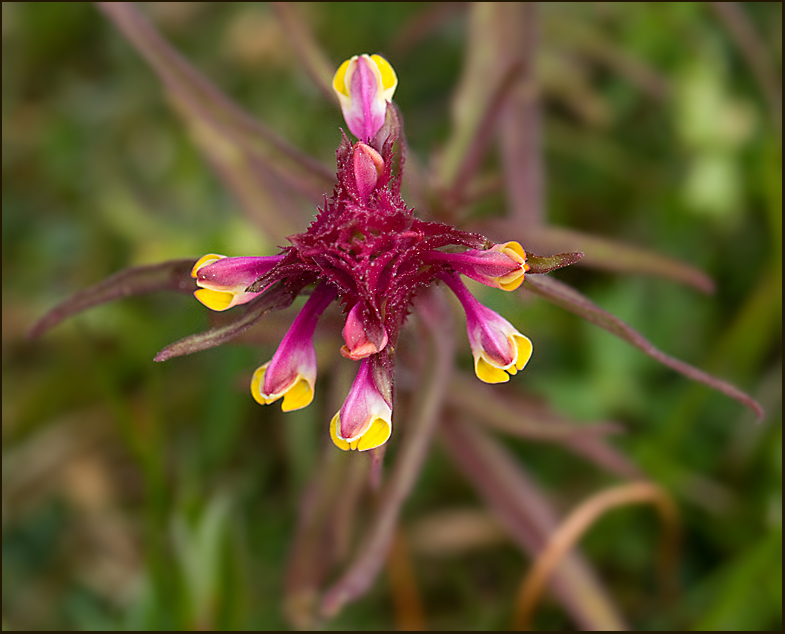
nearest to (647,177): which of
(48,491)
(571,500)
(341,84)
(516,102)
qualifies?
(516,102)

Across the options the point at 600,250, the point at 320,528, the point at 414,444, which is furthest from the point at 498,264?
the point at 320,528

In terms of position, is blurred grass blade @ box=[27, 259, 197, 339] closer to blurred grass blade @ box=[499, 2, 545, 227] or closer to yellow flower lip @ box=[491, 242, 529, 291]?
yellow flower lip @ box=[491, 242, 529, 291]

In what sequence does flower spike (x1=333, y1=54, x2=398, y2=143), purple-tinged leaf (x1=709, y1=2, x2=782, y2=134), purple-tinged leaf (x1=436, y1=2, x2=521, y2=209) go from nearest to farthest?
flower spike (x1=333, y1=54, x2=398, y2=143) → purple-tinged leaf (x1=436, y1=2, x2=521, y2=209) → purple-tinged leaf (x1=709, y1=2, x2=782, y2=134)

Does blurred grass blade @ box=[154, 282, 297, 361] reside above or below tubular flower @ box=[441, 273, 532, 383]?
below

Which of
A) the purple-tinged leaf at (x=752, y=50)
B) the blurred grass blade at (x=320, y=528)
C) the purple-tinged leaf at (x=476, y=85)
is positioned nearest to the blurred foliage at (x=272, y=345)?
the purple-tinged leaf at (x=752, y=50)

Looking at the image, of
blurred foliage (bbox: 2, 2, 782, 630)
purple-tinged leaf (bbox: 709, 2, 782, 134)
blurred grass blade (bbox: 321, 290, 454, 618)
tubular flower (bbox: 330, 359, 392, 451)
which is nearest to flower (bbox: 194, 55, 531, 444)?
tubular flower (bbox: 330, 359, 392, 451)

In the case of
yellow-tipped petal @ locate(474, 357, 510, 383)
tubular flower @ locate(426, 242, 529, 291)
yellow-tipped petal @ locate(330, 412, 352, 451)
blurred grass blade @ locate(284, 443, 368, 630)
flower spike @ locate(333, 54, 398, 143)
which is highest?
flower spike @ locate(333, 54, 398, 143)

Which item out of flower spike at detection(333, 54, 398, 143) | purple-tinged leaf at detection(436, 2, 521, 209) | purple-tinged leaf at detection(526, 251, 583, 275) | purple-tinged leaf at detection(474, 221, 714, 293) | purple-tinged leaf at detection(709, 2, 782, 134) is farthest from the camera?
purple-tinged leaf at detection(709, 2, 782, 134)
